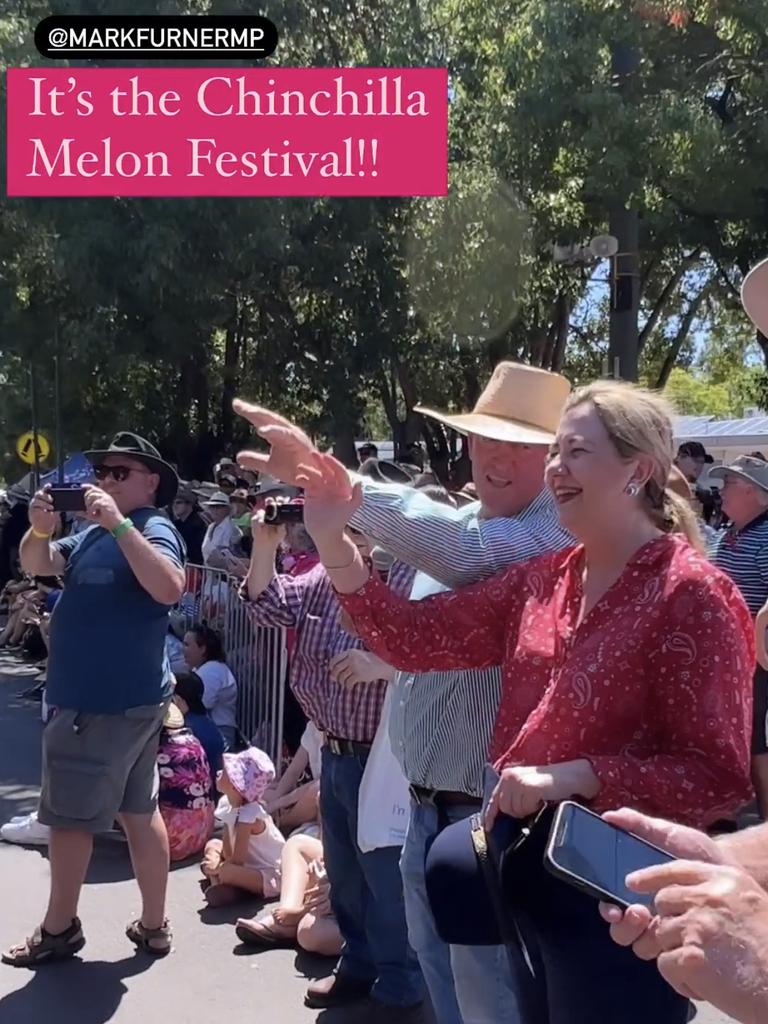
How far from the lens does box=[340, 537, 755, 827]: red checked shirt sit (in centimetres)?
217

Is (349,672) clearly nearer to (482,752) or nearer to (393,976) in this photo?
(393,976)

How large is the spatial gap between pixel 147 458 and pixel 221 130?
29.5 ft

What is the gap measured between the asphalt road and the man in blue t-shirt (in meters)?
0.20

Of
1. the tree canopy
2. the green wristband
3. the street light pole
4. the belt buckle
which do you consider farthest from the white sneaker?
the tree canopy

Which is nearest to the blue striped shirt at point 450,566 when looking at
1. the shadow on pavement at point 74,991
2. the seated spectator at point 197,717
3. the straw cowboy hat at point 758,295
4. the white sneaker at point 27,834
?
the straw cowboy hat at point 758,295

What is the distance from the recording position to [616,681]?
7.30 feet

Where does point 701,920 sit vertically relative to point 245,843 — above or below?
above

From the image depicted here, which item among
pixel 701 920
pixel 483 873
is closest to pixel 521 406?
pixel 483 873

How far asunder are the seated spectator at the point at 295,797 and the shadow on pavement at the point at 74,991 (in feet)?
4.71

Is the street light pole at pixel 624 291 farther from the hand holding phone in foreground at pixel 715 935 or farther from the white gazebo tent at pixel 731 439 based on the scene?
the white gazebo tent at pixel 731 439

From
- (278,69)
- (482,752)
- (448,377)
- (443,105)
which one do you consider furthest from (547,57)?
(482,752)

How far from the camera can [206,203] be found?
13695mm

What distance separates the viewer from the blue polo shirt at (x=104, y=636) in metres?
4.55

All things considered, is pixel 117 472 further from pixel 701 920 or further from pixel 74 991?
pixel 701 920
